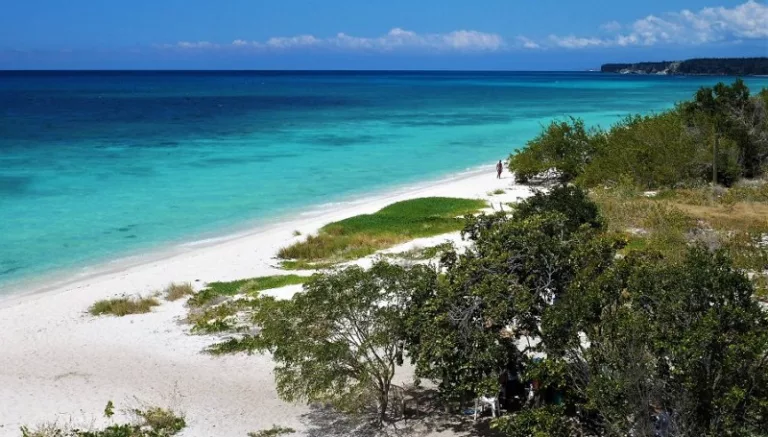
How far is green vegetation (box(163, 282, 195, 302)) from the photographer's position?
19672 millimetres

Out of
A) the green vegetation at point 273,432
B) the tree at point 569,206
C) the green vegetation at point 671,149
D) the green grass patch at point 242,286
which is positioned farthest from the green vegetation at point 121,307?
the green vegetation at point 671,149

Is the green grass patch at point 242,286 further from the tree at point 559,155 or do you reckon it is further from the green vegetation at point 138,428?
the tree at point 559,155

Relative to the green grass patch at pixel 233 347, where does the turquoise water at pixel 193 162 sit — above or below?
above

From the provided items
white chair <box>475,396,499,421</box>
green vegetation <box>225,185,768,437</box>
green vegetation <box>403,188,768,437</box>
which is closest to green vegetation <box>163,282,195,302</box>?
green vegetation <box>225,185,768,437</box>

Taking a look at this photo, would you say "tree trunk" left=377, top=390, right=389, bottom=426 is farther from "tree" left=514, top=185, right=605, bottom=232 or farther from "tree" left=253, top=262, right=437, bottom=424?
"tree" left=514, top=185, right=605, bottom=232

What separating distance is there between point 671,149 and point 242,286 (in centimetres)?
2034

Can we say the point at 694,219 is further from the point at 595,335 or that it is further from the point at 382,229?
the point at 595,335

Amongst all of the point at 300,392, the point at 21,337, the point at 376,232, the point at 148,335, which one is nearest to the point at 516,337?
the point at 300,392

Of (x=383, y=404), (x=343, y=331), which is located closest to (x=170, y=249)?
(x=343, y=331)

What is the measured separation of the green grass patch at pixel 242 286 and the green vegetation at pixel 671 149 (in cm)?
1592

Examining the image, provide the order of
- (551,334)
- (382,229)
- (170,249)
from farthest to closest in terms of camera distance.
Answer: (170,249) → (382,229) → (551,334)

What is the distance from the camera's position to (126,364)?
50.0ft

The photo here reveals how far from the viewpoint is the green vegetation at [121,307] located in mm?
18578

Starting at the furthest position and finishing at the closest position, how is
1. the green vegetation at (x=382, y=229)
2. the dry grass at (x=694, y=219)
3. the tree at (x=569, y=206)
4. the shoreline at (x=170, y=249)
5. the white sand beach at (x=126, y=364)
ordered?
the green vegetation at (x=382, y=229), the shoreline at (x=170, y=249), the dry grass at (x=694, y=219), the tree at (x=569, y=206), the white sand beach at (x=126, y=364)
